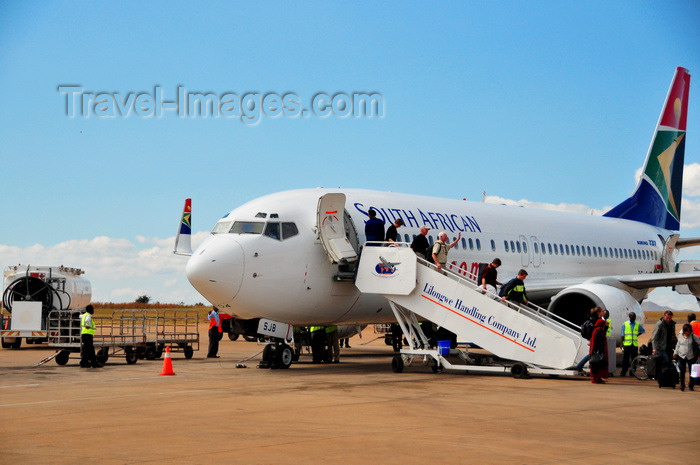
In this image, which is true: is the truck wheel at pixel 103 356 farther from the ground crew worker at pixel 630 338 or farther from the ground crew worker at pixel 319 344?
the ground crew worker at pixel 630 338

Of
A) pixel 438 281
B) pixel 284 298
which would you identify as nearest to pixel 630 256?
pixel 438 281

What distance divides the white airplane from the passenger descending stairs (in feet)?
2.50

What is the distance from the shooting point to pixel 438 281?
1875 centimetres

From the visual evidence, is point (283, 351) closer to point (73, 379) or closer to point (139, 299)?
point (73, 379)

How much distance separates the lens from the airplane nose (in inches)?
698

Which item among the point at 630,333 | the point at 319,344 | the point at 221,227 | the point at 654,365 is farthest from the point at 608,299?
the point at 221,227

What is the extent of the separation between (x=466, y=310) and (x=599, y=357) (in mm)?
2817

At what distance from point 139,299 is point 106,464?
95138 millimetres

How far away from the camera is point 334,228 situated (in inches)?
754

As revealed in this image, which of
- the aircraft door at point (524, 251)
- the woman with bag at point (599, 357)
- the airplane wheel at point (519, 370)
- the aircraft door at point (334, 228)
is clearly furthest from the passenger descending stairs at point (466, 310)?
the aircraft door at point (524, 251)

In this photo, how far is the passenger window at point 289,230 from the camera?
61.5 feet

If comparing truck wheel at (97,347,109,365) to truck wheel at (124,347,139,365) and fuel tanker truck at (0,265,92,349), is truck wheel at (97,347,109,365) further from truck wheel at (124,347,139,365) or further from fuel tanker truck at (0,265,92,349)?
fuel tanker truck at (0,265,92,349)

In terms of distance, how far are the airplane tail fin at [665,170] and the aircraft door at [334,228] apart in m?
18.1

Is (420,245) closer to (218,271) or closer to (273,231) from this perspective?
(273,231)
